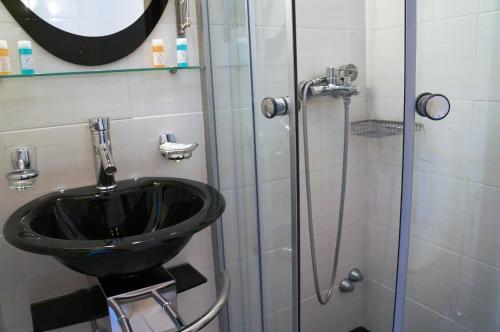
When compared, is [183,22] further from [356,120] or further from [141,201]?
[356,120]

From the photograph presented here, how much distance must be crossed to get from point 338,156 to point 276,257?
558 millimetres

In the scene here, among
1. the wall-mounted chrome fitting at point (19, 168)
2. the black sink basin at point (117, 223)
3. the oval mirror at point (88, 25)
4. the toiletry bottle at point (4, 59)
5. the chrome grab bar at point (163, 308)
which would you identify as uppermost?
the oval mirror at point (88, 25)

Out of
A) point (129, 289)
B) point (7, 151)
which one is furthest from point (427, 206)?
point (7, 151)

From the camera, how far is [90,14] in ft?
3.64

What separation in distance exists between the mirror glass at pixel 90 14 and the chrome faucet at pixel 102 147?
0.26 metres

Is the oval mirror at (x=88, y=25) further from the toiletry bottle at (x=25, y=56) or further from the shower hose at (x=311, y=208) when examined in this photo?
the shower hose at (x=311, y=208)

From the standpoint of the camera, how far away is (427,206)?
3.77 ft

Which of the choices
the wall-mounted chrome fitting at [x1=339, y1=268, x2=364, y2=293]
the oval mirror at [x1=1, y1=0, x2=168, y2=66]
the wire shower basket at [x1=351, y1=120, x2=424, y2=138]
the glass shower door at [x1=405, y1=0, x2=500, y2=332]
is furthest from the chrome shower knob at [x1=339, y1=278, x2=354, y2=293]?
the oval mirror at [x1=1, y1=0, x2=168, y2=66]

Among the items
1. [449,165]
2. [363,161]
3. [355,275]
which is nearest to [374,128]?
[363,161]

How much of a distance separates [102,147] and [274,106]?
1.65 feet

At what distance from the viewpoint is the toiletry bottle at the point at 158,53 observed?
1.16 m

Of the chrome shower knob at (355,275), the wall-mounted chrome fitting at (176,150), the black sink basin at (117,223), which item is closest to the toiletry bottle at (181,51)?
the wall-mounted chrome fitting at (176,150)

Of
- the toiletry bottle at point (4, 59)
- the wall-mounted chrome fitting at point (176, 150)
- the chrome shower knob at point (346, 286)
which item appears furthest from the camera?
the chrome shower knob at point (346, 286)

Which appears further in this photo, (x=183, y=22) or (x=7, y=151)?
(x=183, y=22)
